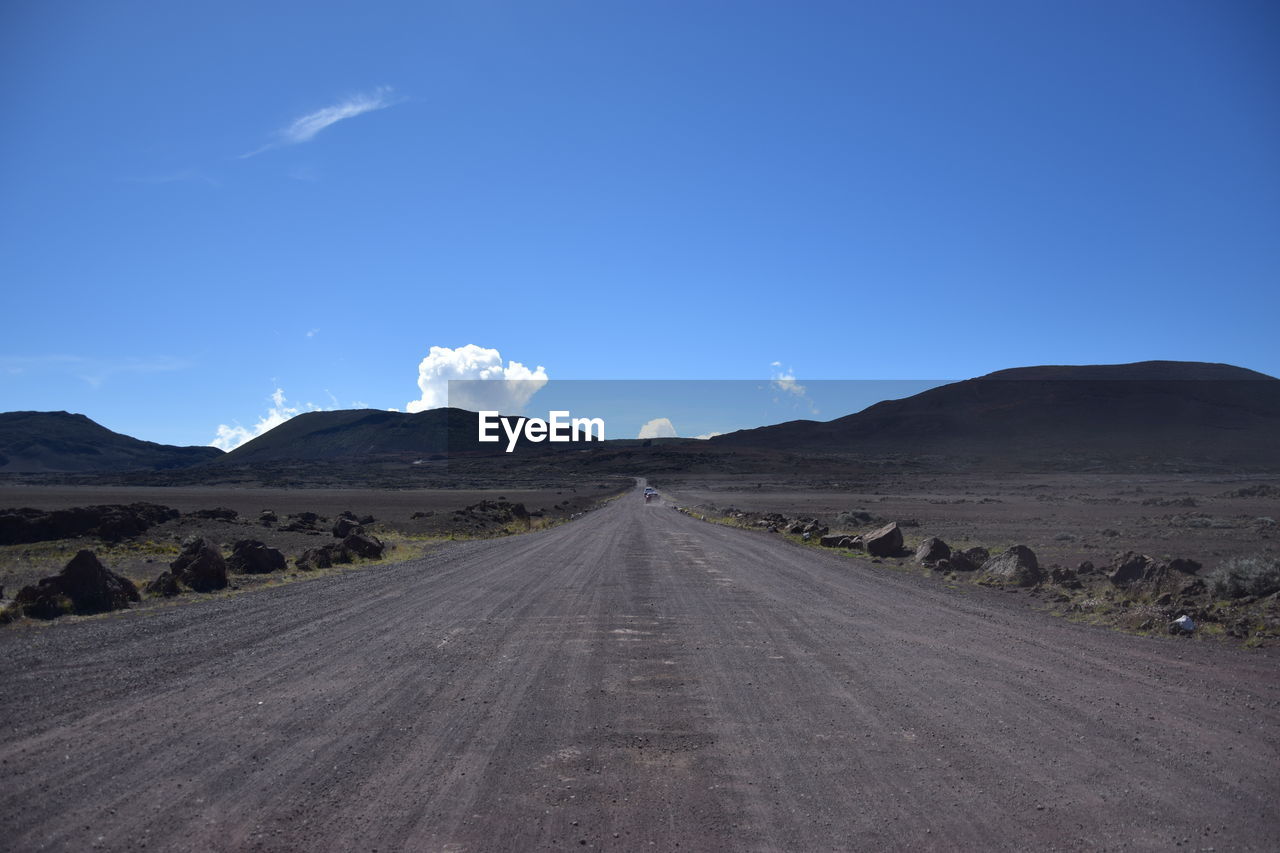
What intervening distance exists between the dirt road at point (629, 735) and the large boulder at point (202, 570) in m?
4.01

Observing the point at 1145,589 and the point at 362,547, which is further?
the point at 362,547

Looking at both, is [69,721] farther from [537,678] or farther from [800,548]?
[800,548]

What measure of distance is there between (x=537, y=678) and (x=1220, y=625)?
9340 mm

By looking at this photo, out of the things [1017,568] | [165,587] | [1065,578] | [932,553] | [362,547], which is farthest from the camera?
[362,547]

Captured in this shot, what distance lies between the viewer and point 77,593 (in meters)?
12.9

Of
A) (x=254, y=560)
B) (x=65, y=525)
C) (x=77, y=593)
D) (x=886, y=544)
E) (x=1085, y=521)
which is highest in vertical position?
(x=65, y=525)

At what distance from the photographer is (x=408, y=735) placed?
636cm

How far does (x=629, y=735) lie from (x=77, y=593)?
11233 millimetres

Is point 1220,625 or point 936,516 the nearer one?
point 1220,625

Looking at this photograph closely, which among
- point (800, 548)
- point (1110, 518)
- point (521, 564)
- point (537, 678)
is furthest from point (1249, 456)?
point (537, 678)

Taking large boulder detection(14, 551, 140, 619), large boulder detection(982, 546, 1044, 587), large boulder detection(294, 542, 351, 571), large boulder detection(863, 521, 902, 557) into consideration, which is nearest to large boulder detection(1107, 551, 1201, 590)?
large boulder detection(982, 546, 1044, 587)

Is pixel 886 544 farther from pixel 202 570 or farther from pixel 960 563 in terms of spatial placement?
pixel 202 570

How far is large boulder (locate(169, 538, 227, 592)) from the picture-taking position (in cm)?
1585

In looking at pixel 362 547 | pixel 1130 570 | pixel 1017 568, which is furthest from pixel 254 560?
pixel 1130 570
